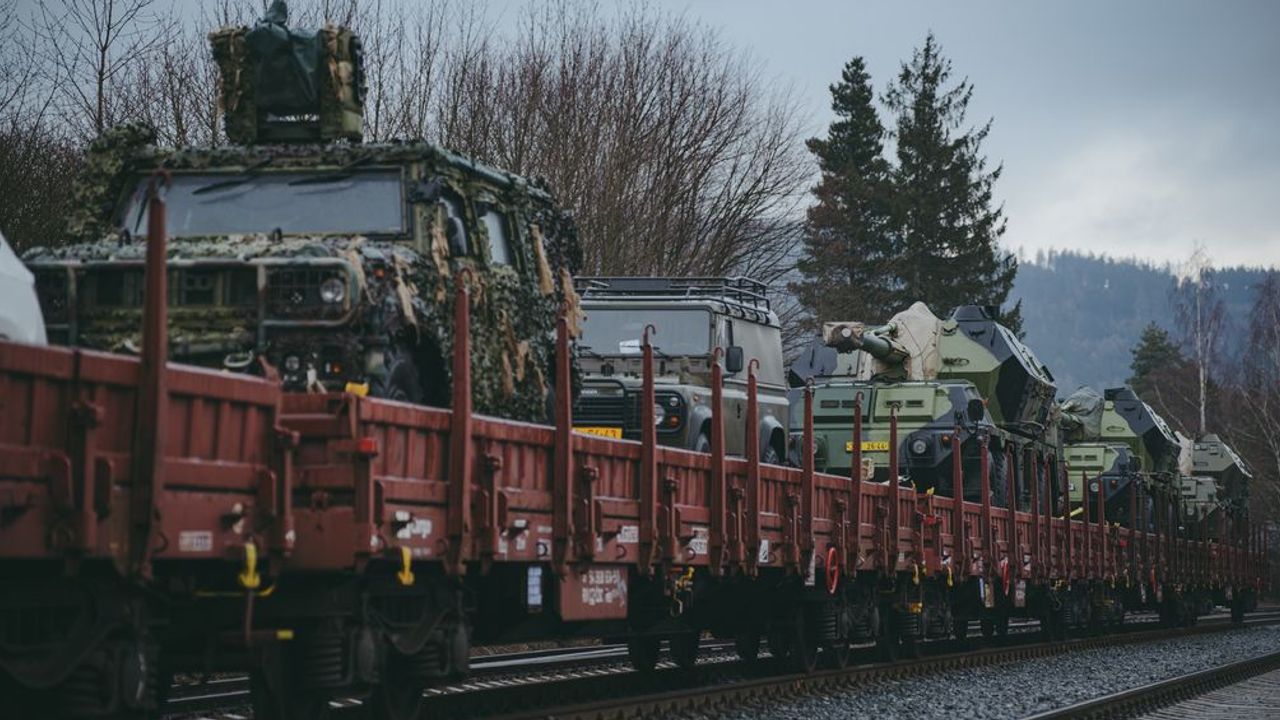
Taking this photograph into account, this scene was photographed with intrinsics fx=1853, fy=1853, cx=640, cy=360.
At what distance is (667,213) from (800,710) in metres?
22.4

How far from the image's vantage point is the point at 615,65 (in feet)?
116

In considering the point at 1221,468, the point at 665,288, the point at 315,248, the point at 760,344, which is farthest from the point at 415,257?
the point at 1221,468

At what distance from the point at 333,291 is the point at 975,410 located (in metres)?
15.4

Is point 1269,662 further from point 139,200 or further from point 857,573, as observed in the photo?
point 139,200

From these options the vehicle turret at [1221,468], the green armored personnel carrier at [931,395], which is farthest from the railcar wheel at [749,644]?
the vehicle turret at [1221,468]

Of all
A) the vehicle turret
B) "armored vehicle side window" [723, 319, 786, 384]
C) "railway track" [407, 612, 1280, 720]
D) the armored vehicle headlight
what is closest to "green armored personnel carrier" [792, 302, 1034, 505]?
"armored vehicle side window" [723, 319, 786, 384]

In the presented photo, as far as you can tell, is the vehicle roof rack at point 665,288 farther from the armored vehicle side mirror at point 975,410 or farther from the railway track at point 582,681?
the armored vehicle side mirror at point 975,410

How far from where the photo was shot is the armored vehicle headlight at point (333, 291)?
32.7 ft

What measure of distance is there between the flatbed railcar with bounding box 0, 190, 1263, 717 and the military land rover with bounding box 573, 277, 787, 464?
201cm

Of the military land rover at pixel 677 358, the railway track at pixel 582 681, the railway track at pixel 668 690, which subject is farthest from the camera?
the military land rover at pixel 677 358

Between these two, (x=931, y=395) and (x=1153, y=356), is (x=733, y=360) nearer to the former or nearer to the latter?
(x=931, y=395)

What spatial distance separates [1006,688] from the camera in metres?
16.8

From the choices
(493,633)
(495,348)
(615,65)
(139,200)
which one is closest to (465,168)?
(495,348)

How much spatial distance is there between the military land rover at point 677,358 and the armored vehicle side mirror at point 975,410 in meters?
5.02
